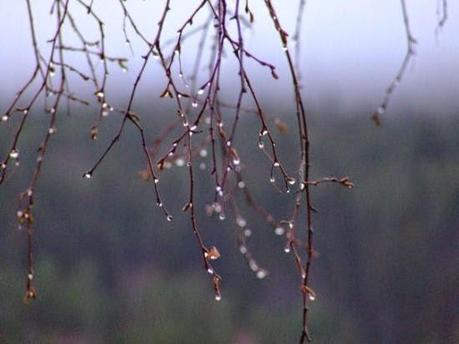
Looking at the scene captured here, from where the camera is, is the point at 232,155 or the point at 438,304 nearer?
the point at 232,155

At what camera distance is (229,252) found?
192 centimetres

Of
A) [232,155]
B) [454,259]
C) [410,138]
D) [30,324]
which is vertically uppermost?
[410,138]

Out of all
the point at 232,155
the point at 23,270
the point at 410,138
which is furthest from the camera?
the point at 23,270

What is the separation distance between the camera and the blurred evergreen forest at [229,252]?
190 centimetres

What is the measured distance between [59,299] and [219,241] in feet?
1.40

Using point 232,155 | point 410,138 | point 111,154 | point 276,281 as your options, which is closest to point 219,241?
point 276,281

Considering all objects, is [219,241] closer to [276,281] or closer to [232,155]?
[276,281]

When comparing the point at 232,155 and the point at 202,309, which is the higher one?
the point at 202,309

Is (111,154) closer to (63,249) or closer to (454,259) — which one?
(63,249)

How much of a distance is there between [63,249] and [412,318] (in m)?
0.85

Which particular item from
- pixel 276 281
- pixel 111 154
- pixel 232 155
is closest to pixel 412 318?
pixel 276 281

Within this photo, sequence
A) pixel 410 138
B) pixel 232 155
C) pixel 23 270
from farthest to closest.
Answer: pixel 23 270, pixel 410 138, pixel 232 155

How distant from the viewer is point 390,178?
1921mm

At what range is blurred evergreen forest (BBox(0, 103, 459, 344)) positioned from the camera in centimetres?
190
